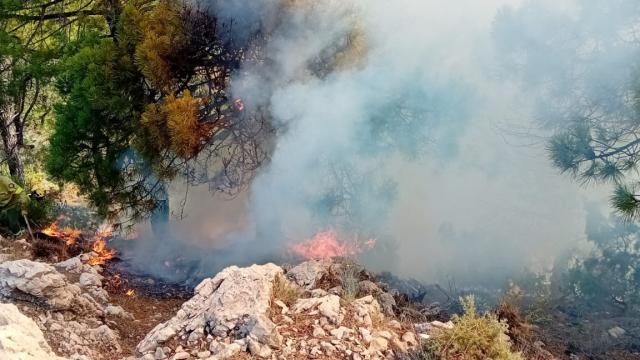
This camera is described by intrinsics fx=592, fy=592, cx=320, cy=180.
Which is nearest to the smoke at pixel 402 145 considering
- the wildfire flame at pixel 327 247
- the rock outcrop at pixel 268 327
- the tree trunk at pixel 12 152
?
the wildfire flame at pixel 327 247

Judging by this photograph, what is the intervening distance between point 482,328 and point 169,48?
18.7 feet

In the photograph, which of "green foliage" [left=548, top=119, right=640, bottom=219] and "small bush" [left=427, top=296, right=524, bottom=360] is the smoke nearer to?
"green foliage" [left=548, top=119, right=640, bottom=219]

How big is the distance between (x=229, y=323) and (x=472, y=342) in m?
1.76

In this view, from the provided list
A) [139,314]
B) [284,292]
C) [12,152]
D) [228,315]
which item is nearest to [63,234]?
[139,314]

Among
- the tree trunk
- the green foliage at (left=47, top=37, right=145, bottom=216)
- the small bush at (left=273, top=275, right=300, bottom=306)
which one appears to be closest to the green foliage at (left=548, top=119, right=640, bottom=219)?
the small bush at (left=273, top=275, right=300, bottom=306)

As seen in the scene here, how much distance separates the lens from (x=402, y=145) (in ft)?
28.3

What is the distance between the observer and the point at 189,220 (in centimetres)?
1091

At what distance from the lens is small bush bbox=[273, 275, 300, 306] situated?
487cm

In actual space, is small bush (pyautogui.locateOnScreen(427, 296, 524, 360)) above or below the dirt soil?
below

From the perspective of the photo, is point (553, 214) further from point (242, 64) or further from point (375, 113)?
point (242, 64)

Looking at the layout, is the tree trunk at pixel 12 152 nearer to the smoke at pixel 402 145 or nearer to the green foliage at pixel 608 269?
the smoke at pixel 402 145

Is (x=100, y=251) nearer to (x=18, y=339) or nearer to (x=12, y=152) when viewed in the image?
(x=12, y=152)

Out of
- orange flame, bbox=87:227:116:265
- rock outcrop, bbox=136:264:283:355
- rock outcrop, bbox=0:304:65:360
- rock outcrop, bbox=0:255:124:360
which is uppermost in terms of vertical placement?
orange flame, bbox=87:227:116:265

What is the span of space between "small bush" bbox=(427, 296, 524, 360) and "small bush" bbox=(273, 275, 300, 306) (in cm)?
123
